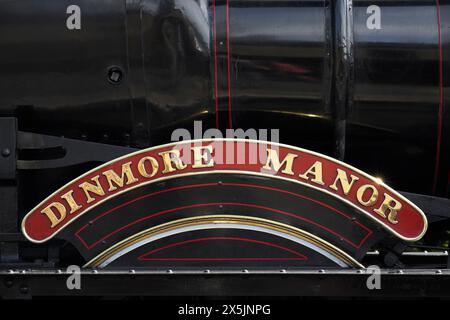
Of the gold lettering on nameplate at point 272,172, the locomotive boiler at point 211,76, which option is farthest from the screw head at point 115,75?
the gold lettering on nameplate at point 272,172

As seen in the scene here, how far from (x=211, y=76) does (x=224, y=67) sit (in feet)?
0.23

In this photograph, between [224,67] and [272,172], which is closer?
[272,172]

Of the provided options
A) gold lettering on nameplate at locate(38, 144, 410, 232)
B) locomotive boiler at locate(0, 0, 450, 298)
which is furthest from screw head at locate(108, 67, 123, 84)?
gold lettering on nameplate at locate(38, 144, 410, 232)

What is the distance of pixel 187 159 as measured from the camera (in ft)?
9.02

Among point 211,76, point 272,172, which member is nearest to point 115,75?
point 211,76

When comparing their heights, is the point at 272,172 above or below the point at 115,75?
below

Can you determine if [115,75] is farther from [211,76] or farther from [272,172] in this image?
[272,172]

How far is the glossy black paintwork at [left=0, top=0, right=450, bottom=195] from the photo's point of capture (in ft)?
9.36

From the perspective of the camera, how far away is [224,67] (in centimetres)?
290

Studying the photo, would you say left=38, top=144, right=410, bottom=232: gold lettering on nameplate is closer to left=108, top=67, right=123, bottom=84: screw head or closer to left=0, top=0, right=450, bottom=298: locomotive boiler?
left=0, top=0, right=450, bottom=298: locomotive boiler

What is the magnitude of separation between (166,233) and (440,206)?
4.03 ft

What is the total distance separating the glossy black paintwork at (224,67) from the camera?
2854 mm
